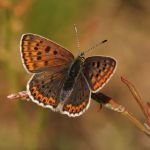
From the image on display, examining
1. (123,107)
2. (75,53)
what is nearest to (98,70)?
(123,107)

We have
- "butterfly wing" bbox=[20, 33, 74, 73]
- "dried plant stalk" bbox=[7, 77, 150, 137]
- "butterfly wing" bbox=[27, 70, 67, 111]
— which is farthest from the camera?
"butterfly wing" bbox=[20, 33, 74, 73]

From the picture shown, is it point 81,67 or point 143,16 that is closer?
point 81,67

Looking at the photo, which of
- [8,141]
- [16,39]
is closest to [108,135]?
[8,141]

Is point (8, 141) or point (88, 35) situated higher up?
point (88, 35)

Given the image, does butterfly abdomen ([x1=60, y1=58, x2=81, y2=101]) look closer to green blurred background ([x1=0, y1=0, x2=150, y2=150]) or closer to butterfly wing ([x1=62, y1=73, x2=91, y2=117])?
butterfly wing ([x1=62, y1=73, x2=91, y2=117])

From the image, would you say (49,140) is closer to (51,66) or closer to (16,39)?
(16,39)

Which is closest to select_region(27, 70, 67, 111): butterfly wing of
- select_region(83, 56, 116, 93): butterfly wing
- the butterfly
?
the butterfly
